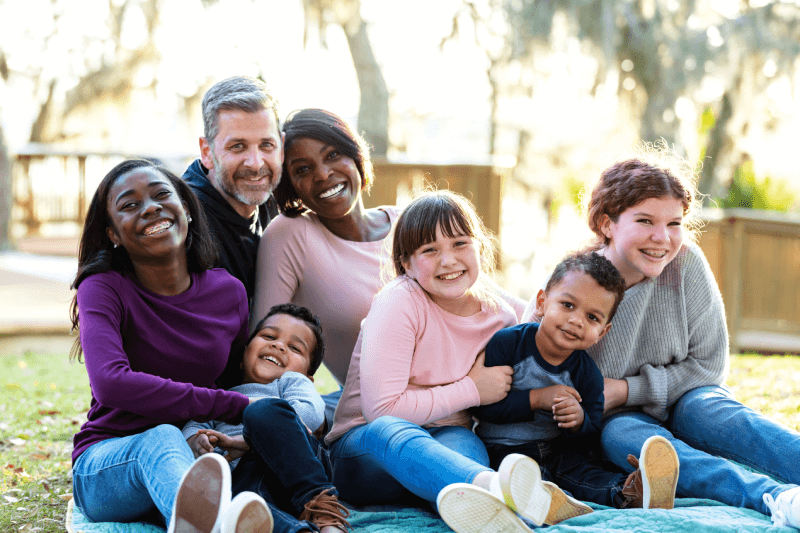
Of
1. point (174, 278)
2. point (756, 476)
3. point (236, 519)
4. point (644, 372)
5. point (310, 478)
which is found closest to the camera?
point (236, 519)

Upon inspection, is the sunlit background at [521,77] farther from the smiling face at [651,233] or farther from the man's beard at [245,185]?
the smiling face at [651,233]

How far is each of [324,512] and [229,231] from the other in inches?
53.4

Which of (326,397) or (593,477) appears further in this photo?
(326,397)

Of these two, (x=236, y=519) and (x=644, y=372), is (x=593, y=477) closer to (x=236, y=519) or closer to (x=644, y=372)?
(x=644, y=372)

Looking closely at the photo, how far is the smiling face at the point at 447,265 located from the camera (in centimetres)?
260

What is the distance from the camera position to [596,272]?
2.54 metres

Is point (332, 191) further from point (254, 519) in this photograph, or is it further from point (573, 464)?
point (254, 519)

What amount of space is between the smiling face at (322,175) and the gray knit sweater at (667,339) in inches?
34.4

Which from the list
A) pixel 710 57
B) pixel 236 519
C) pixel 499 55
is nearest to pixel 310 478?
pixel 236 519

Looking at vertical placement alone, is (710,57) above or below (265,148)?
above

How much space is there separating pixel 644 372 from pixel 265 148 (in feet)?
5.43

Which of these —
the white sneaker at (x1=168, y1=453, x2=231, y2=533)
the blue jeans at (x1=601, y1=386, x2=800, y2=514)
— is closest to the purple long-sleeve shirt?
the white sneaker at (x1=168, y1=453, x2=231, y2=533)

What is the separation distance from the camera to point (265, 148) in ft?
9.86

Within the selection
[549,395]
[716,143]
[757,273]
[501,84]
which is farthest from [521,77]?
[549,395]
